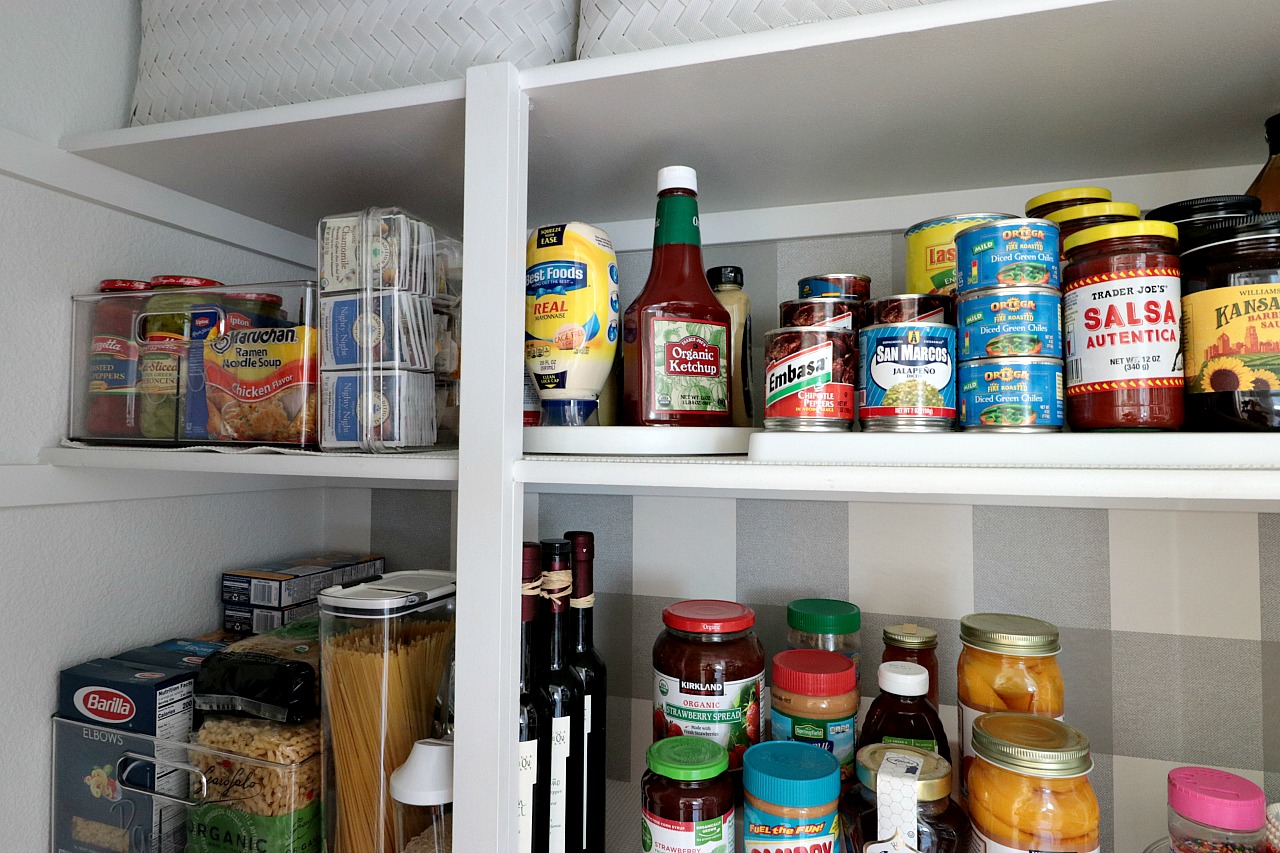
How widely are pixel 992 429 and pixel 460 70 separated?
0.61 metres

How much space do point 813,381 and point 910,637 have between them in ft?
1.16

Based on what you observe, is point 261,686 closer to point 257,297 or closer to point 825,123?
point 257,297

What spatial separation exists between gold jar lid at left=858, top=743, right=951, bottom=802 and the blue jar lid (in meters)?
0.03

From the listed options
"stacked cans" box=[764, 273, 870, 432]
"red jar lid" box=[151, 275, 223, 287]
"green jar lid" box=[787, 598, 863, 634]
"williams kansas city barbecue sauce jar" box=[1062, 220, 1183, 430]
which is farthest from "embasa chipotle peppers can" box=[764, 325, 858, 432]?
"red jar lid" box=[151, 275, 223, 287]

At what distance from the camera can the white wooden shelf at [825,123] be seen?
1.90 ft

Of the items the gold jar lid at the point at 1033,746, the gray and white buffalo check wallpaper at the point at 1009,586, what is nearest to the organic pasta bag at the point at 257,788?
the gray and white buffalo check wallpaper at the point at 1009,586

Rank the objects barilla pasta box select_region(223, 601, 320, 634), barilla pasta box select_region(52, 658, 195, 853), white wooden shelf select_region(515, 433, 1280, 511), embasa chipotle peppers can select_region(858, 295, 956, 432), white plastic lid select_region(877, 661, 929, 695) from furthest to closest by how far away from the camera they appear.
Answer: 1. barilla pasta box select_region(223, 601, 320, 634)
2. barilla pasta box select_region(52, 658, 195, 853)
3. white plastic lid select_region(877, 661, 929, 695)
4. embasa chipotle peppers can select_region(858, 295, 956, 432)
5. white wooden shelf select_region(515, 433, 1280, 511)

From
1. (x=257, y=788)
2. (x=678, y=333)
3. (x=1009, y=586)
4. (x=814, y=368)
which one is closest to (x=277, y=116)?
(x=678, y=333)

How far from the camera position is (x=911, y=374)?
61cm

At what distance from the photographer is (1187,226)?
61cm

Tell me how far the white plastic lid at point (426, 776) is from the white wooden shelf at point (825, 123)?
0.61 m

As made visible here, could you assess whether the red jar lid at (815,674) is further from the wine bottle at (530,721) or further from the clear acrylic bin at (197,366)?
the clear acrylic bin at (197,366)

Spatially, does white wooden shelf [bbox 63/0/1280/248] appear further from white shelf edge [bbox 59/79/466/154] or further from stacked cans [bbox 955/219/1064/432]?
stacked cans [bbox 955/219/1064/432]

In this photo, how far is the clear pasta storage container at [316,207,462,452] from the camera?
739 millimetres
